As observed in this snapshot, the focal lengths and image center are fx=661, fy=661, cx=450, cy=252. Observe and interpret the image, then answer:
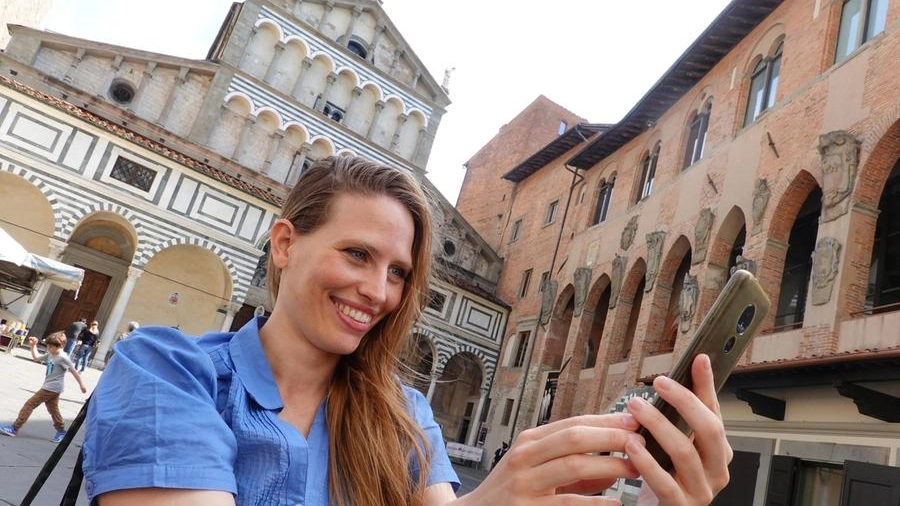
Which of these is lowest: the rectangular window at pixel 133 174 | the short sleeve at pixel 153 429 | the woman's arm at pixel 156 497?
the woman's arm at pixel 156 497

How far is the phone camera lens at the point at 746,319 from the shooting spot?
99 centimetres

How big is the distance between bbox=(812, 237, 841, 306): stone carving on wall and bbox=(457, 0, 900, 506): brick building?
0.02 m

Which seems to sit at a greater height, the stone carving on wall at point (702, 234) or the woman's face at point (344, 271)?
the stone carving on wall at point (702, 234)

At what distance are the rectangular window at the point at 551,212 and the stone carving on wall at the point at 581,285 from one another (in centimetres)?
568

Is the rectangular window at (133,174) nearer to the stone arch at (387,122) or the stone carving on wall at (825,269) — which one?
the stone arch at (387,122)

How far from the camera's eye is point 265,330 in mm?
1591

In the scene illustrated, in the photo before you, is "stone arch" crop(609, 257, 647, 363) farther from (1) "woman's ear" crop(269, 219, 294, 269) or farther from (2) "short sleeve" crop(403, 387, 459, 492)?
(1) "woman's ear" crop(269, 219, 294, 269)

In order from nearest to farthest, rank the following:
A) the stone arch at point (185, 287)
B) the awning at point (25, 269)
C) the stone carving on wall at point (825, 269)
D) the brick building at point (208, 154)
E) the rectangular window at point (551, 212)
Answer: the stone carving on wall at point (825, 269), the awning at point (25, 269), the brick building at point (208, 154), the stone arch at point (185, 287), the rectangular window at point (551, 212)

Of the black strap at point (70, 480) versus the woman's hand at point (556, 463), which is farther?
the black strap at point (70, 480)

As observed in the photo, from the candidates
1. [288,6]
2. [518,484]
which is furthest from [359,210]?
[288,6]

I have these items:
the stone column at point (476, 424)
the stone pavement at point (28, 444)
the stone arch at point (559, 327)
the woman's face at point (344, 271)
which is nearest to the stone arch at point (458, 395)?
the stone column at point (476, 424)

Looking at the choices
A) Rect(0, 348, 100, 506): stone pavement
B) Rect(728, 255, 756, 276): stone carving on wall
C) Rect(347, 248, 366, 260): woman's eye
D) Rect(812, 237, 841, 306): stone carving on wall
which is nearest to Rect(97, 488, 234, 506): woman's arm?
Rect(347, 248, 366, 260): woman's eye

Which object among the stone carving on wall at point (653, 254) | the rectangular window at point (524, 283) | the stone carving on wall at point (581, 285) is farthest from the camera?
the rectangular window at point (524, 283)

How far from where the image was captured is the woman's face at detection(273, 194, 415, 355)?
5.07 ft
